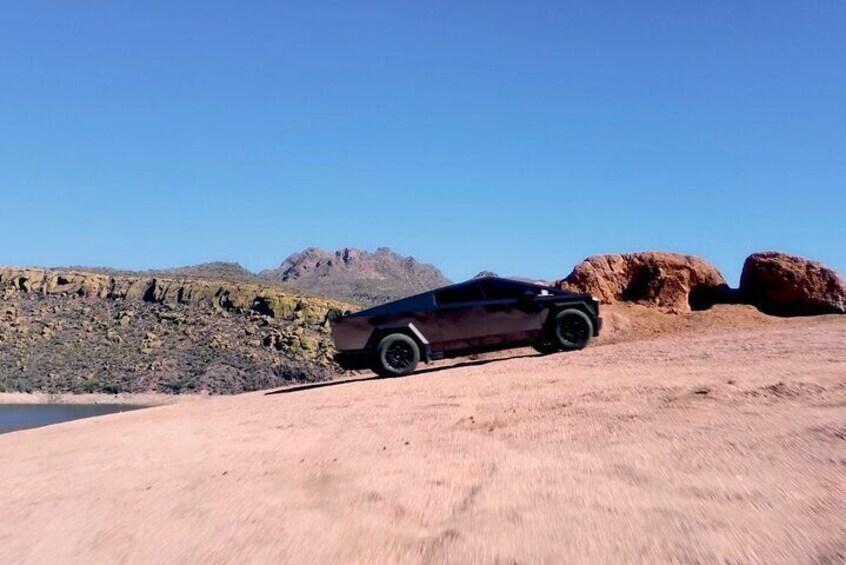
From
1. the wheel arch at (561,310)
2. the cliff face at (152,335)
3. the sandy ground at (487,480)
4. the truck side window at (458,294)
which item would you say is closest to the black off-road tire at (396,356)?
the truck side window at (458,294)

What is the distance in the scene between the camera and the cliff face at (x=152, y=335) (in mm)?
39469

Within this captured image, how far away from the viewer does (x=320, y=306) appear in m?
55.9

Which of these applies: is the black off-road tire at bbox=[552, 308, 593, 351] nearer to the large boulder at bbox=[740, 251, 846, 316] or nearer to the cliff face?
the large boulder at bbox=[740, 251, 846, 316]

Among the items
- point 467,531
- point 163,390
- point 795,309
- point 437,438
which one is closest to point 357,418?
point 437,438

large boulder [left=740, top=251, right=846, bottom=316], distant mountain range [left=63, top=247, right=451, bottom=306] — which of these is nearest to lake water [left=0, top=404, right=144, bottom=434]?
large boulder [left=740, top=251, right=846, bottom=316]

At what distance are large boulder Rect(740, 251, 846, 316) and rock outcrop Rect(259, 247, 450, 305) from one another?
10974cm

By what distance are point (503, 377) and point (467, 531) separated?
219 inches

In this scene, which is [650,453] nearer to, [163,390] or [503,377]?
[503,377]

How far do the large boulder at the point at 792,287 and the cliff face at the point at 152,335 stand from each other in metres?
19.3

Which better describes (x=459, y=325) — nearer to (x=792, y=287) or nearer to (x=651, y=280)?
(x=651, y=280)

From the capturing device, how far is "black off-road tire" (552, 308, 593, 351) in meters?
11.8

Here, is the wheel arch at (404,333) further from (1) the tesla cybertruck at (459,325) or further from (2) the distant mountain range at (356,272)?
(2) the distant mountain range at (356,272)

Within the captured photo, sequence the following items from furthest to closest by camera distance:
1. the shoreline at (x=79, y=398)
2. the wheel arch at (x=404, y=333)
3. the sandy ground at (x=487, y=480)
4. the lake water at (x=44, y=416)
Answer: the shoreline at (x=79, y=398) < the lake water at (x=44, y=416) < the wheel arch at (x=404, y=333) < the sandy ground at (x=487, y=480)

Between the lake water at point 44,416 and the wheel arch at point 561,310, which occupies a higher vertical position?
the wheel arch at point 561,310
